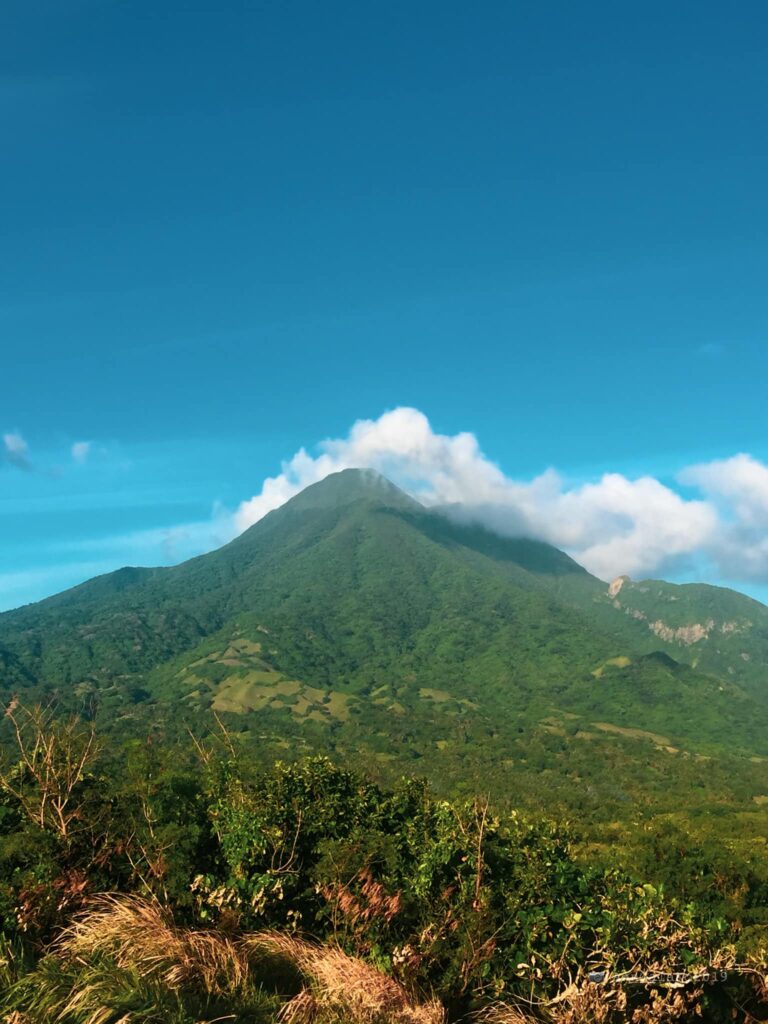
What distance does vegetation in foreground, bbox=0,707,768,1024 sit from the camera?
21.6ft

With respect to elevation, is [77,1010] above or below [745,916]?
above

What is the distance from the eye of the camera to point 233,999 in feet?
21.1

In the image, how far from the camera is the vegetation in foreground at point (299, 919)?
21.6 ft

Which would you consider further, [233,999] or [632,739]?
[632,739]

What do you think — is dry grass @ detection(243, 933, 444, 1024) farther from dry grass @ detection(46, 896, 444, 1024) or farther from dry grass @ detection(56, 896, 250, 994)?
dry grass @ detection(56, 896, 250, 994)

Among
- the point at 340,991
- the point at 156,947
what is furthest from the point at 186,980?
the point at 340,991

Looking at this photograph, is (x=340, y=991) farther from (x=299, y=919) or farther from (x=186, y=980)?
(x=299, y=919)

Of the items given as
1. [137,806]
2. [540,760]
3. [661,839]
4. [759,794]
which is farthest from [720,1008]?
[540,760]

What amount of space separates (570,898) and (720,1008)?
2.17 m

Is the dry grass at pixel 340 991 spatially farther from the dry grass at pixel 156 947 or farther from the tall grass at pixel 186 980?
the dry grass at pixel 156 947

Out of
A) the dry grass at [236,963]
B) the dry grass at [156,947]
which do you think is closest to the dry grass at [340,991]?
the dry grass at [236,963]

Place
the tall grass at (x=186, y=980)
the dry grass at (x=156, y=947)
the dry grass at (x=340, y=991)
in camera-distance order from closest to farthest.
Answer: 1. the tall grass at (x=186, y=980)
2. the dry grass at (x=156, y=947)
3. the dry grass at (x=340, y=991)

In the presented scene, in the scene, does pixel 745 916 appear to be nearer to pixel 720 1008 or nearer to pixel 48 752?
pixel 720 1008

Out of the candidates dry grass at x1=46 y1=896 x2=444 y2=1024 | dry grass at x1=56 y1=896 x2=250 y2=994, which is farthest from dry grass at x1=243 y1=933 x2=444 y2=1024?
dry grass at x1=56 y1=896 x2=250 y2=994
